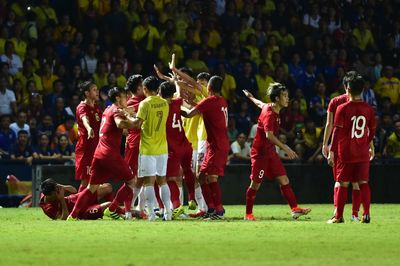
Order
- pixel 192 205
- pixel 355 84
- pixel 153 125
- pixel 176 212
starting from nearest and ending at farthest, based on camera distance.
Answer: pixel 355 84 → pixel 153 125 → pixel 176 212 → pixel 192 205

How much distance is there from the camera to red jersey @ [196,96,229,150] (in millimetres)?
16453

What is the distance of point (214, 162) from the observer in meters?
16.7

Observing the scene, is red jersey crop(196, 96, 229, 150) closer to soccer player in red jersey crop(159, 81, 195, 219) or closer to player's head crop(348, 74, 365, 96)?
soccer player in red jersey crop(159, 81, 195, 219)

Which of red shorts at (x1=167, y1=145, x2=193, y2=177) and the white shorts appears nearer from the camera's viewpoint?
the white shorts

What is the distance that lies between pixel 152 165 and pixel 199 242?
136 inches

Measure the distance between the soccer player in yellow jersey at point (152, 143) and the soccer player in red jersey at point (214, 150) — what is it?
972 mm

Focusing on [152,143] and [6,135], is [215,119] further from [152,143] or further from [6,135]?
[6,135]

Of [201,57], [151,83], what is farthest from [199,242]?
[201,57]

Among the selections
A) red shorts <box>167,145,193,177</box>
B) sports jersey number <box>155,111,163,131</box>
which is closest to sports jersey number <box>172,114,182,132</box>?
red shorts <box>167,145,193,177</box>

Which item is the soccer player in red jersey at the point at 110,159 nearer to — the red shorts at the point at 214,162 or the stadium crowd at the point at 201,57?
the red shorts at the point at 214,162

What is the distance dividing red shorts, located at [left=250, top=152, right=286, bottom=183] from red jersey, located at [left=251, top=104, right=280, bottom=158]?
82 millimetres

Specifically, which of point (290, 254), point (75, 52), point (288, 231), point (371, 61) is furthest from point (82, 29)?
point (290, 254)

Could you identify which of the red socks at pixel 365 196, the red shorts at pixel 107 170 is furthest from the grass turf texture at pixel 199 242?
the red shorts at pixel 107 170

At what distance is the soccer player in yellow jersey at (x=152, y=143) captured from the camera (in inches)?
611
